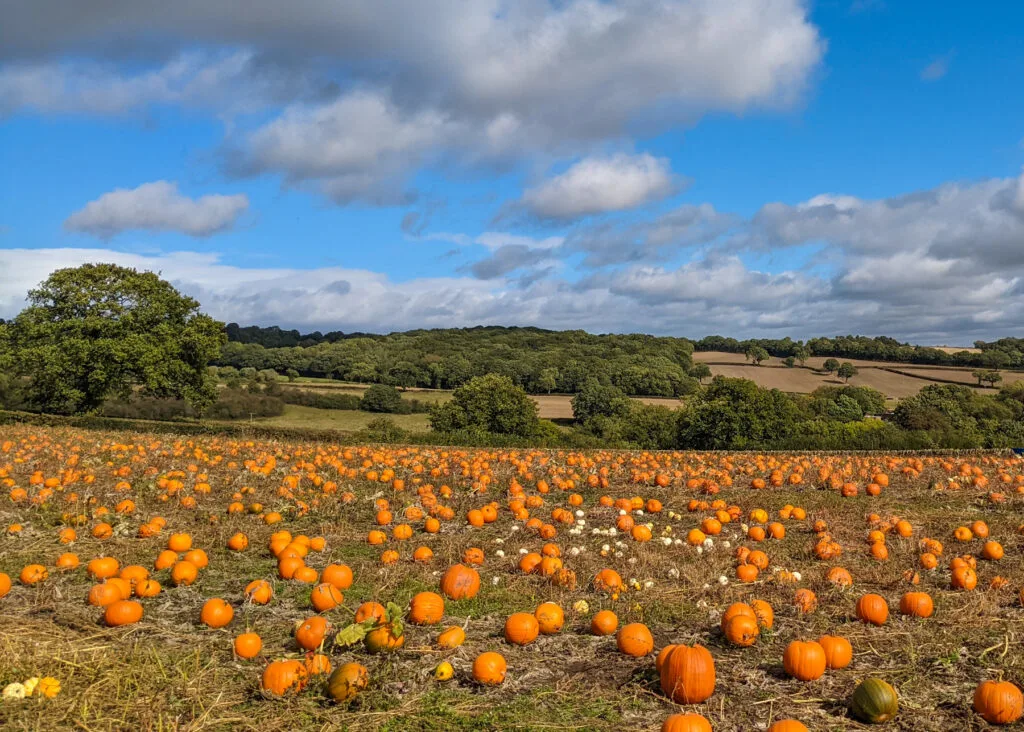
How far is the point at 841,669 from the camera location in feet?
19.4

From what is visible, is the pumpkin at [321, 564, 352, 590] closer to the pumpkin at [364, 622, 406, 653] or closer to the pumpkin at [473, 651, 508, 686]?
the pumpkin at [364, 622, 406, 653]

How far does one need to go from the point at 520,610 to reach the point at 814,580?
356 centimetres

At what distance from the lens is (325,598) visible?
724 cm

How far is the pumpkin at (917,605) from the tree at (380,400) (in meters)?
60.1

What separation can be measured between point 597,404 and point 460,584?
5360 centimetres

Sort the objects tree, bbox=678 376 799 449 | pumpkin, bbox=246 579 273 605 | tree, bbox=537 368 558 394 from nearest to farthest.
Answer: pumpkin, bbox=246 579 273 605, tree, bbox=678 376 799 449, tree, bbox=537 368 558 394

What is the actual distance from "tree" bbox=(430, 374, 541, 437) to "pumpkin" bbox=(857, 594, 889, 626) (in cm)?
3877

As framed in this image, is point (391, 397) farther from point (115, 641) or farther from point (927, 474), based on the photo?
point (115, 641)

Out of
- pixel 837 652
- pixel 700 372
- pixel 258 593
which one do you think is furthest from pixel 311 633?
pixel 700 372

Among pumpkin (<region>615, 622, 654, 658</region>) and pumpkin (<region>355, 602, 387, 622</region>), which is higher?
pumpkin (<region>355, 602, 387, 622</region>)

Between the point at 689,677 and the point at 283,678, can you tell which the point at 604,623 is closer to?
the point at 689,677

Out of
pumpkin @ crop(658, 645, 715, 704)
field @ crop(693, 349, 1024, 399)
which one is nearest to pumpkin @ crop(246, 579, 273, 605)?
pumpkin @ crop(658, 645, 715, 704)

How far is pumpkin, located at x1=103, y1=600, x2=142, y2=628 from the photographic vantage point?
690cm

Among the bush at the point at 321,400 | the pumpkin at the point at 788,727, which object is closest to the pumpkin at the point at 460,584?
the pumpkin at the point at 788,727
